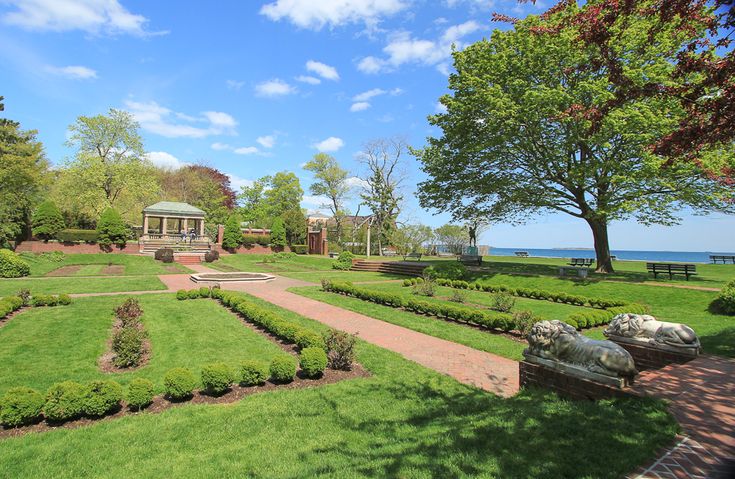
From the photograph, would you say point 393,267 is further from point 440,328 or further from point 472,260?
point 440,328

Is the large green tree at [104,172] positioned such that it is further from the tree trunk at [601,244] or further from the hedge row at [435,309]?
the tree trunk at [601,244]

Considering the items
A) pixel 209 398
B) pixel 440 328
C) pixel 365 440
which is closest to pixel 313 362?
pixel 209 398

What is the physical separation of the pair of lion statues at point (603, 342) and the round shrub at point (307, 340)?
3.86m

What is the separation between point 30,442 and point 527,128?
61.3 feet

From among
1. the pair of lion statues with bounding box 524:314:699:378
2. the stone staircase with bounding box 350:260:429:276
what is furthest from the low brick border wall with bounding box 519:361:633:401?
the stone staircase with bounding box 350:260:429:276

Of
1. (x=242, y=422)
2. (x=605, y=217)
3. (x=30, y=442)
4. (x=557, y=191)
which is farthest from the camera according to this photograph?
(x=557, y=191)

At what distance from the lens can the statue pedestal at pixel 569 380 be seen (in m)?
4.55

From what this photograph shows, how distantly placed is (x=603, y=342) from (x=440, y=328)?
5.44 meters

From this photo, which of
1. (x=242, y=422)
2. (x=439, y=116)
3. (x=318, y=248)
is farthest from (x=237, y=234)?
(x=242, y=422)

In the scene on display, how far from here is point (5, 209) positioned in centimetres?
2512

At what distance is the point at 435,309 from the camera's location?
11.7 meters

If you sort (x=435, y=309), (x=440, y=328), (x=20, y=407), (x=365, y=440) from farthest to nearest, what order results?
(x=435, y=309) → (x=440, y=328) → (x=20, y=407) → (x=365, y=440)

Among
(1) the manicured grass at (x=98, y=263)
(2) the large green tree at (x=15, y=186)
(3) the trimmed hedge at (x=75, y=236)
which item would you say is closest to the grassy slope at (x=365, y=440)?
(1) the manicured grass at (x=98, y=263)

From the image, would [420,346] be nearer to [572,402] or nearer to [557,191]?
[572,402]
